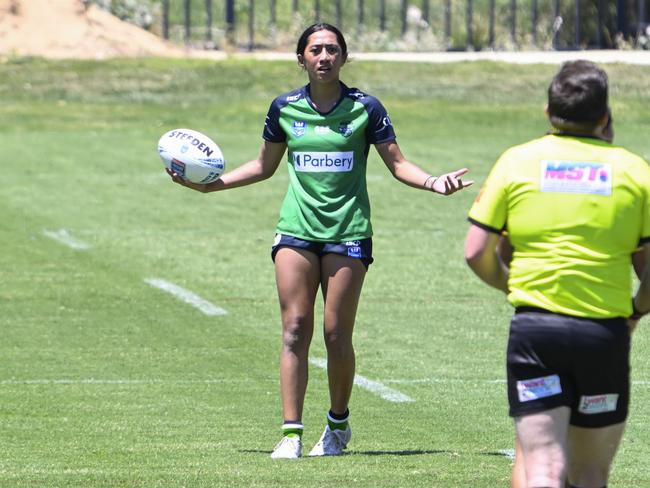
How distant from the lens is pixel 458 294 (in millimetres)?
15875

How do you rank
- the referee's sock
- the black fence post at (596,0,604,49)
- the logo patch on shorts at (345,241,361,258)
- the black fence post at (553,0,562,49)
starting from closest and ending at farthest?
the logo patch on shorts at (345,241,361,258), the referee's sock, the black fence post at (553,0,562,49), the black fence post at (596,0,604,49)

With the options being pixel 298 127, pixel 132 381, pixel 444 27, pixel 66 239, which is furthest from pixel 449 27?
pixel 298 127

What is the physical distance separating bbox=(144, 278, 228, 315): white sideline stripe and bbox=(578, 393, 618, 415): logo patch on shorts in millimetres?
8975

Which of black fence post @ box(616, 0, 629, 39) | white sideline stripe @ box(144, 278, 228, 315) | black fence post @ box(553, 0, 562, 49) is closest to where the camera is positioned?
white sideline stripe @ box(144, 278, 228, 315)

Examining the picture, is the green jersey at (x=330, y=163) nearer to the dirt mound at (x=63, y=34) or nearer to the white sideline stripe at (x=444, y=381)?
the white sideline stripe at (x=444, y=381)

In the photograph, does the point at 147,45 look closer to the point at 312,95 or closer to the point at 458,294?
the point at 458,294

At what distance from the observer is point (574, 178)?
5809 mm

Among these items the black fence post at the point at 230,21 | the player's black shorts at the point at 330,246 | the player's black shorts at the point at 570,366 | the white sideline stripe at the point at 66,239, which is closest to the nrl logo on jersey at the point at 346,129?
the player's black shorts at the point at 330,246

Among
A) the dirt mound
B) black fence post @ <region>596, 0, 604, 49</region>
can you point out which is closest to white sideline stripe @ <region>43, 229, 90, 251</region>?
the dirt mound

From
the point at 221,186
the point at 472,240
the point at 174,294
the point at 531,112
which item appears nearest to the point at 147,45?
the point at 531,112

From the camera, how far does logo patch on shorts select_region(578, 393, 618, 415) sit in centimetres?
589

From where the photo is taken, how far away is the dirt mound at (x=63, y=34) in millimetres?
35906

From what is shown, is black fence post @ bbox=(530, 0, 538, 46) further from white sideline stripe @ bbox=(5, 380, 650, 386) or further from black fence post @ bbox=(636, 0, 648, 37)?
white sideline stripe @ bbox=(5, 380, 650, 386)

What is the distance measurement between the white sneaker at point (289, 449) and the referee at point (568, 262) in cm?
294
